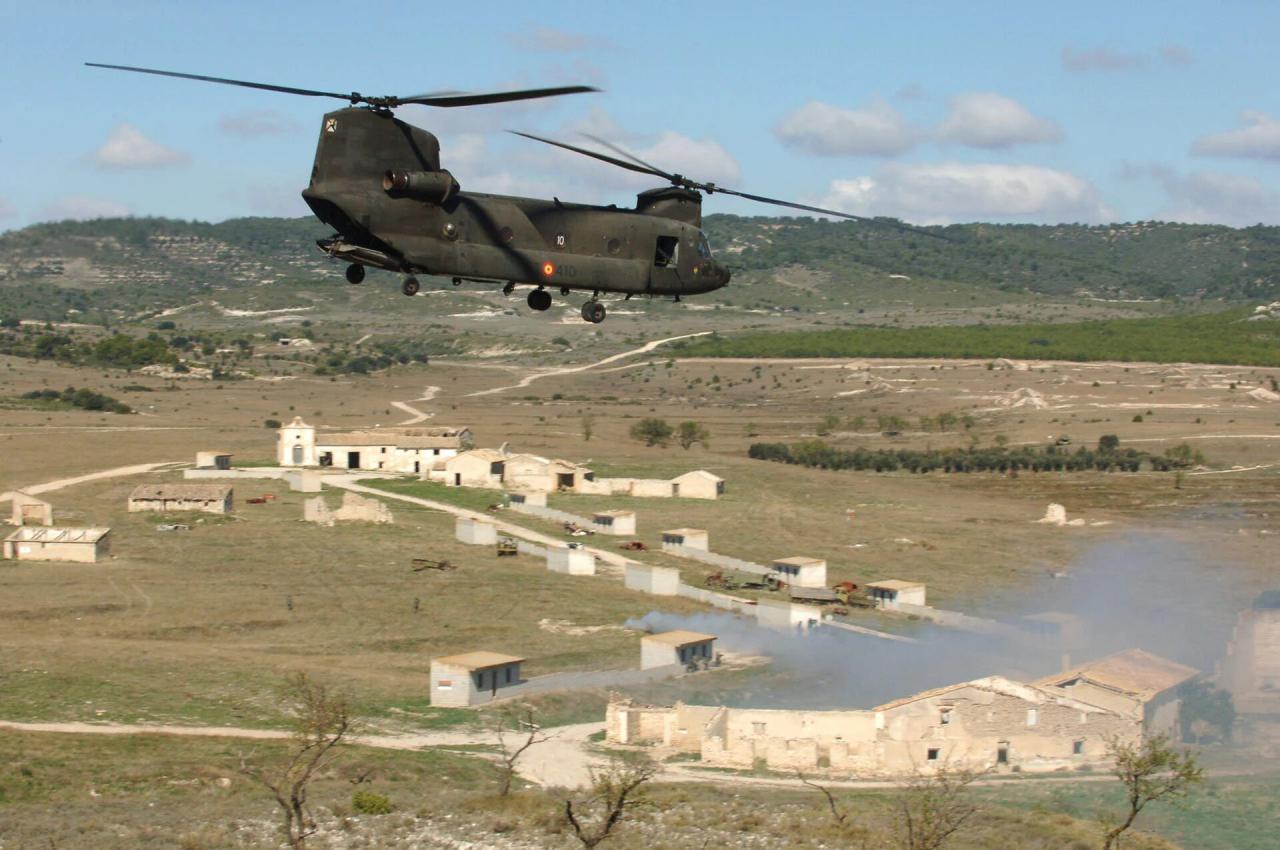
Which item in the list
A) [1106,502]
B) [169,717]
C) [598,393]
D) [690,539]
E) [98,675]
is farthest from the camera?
[598,393]

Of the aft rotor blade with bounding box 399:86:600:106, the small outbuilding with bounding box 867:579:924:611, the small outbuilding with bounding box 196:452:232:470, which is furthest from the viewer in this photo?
the small outbuilding with bounding box 196:452:232:470

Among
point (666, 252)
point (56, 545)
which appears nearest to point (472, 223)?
point (666, 252)

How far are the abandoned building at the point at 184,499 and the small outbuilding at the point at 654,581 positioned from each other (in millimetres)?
26640

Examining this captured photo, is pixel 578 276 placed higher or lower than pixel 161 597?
higher

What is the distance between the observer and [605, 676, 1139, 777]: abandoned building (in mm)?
51656

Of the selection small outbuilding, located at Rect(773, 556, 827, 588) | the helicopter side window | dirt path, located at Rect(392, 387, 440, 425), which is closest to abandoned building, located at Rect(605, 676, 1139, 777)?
the helicopter side window

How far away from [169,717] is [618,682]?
52.2ft

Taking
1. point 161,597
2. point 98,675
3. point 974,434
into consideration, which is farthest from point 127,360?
point 98,675

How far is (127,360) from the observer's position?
19312 centimetres

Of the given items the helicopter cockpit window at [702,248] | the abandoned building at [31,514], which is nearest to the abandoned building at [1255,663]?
the helicopter cockpit window at [702,248]

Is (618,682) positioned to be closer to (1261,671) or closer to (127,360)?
(1261,671)

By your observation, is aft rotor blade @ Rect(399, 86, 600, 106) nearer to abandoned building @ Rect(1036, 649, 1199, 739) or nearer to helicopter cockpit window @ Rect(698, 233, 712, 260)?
helicopter cockpit window @ Rect(698, 233, 712, 260)

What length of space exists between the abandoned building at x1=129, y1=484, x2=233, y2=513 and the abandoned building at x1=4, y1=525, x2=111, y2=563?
12.5m

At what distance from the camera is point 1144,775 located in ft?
149
